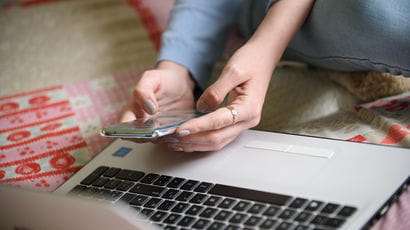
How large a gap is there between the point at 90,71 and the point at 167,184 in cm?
49

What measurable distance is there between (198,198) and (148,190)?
2.9 inches

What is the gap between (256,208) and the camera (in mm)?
498

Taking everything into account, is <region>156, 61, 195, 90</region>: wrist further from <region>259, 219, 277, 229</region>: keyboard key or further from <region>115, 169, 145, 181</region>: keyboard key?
<region>259, 219, 277, 229</region>: keyboard key

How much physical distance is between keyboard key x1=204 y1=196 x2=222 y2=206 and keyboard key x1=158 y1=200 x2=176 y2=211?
0.04 meters

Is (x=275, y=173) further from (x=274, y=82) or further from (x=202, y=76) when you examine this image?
(x=202, y=76)

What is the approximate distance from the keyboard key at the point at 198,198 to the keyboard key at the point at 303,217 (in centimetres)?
11

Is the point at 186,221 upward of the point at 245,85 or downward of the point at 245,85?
downward

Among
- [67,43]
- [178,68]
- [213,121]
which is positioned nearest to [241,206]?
[213,121]

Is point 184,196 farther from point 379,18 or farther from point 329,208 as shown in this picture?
point 379,18

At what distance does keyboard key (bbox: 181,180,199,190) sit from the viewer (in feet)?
1.86

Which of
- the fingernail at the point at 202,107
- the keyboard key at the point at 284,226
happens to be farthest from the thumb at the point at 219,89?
the keyboard key at the point at 284,226

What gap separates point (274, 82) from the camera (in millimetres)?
750

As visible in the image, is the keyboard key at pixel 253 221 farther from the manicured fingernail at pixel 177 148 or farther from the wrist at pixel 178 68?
the wrist at pixel 178 68

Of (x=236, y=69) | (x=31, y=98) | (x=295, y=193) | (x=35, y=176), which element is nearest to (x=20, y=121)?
(x=31, y=98)
